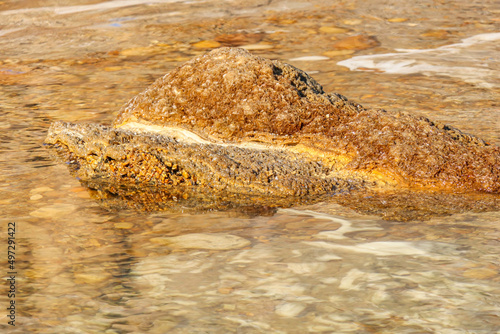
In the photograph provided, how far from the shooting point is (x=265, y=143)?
11.8ft

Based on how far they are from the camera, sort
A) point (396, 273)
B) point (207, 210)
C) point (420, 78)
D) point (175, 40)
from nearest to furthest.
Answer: point (396, 273) → point (207, 210) → point (420, 78) → point (175, 40)

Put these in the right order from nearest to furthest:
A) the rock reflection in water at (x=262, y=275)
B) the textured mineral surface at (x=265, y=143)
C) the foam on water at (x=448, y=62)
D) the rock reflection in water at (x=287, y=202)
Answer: the rock reflection in water at (x=262, y=275) → the rock reflection in water at (x=287, y=202) → the textured mineral surface at (x=265, y=143) → the foam on water at (x=448, y=62)

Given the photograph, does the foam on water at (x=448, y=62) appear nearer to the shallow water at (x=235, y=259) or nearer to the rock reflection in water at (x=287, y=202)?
the shallow water at (x=235, y=259)

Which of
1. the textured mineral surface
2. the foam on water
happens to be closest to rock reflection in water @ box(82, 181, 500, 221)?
the textured mineral surface

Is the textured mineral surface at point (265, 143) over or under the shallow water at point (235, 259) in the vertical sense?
over

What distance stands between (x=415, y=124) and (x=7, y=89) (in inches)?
158

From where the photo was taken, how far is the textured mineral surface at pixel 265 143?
129 inches

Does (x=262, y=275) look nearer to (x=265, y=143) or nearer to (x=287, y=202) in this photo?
(x=287, y=202)

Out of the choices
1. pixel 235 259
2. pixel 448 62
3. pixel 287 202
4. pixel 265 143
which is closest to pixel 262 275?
pixel 235 259

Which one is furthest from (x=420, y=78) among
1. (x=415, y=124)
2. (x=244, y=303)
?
(x=244, y=303)

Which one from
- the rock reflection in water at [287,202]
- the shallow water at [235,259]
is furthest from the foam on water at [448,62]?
the rock reflection in water at [287,202]

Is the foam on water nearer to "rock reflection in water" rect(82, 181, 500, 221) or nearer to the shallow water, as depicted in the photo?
the shallow water

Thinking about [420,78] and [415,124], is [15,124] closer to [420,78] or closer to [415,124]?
[415,124]

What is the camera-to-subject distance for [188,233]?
9.27ft
